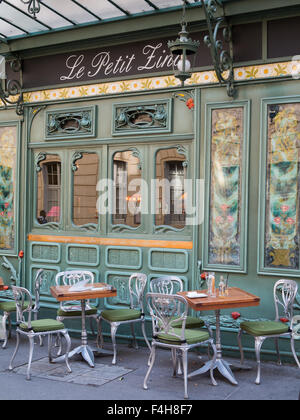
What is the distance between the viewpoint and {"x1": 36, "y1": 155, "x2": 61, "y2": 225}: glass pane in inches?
331

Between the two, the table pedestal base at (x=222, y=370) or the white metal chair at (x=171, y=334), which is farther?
the table pedestal base at (x=222, y=370)

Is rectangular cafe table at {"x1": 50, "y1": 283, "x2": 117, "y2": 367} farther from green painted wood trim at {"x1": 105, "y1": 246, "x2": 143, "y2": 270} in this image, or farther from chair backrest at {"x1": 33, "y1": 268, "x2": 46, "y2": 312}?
green painted wood trim at {"x1": 105, "y1": 246, "x2": 143, "y2": 270}

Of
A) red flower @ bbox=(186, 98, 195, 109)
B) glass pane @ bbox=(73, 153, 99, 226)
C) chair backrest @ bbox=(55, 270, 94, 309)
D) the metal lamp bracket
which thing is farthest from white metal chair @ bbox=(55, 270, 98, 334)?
the metal lamp bracket

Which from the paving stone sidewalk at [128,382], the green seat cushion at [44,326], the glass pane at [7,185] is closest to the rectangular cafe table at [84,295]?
the paving stone sidewalk at [128,382]

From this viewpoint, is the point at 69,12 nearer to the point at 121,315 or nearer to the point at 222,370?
the point at 121,315

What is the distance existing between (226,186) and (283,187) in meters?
0.76

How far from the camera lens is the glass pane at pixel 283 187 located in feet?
21.6

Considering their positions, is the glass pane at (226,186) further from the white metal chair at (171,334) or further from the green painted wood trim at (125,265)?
the white metal chair at (171,334)

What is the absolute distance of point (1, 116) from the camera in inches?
349

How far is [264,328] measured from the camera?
5.93 m

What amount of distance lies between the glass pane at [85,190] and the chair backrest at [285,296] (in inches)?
117

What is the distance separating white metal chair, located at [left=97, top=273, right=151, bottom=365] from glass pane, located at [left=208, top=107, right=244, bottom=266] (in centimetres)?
104

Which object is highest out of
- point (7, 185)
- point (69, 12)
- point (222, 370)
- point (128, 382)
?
point (69, 12)

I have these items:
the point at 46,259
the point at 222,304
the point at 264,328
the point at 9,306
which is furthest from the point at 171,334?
the point at 46,259
